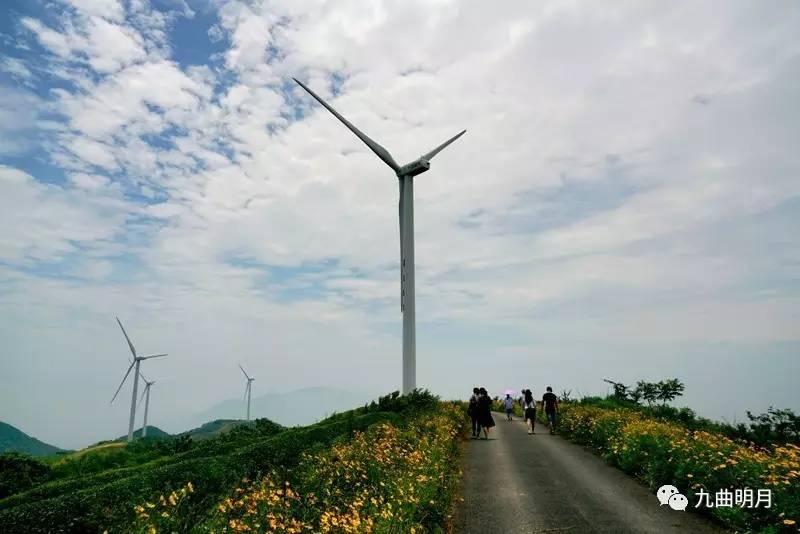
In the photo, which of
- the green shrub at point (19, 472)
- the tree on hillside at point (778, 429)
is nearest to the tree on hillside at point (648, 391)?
the tree on hillside at point (778, 429)

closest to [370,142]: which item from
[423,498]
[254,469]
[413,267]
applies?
[413,267]

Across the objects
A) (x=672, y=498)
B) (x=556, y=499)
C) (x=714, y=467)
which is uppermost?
(x=714, y=467)

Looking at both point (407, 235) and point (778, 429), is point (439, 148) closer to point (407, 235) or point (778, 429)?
point (407, 235)

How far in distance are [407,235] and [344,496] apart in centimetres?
2436

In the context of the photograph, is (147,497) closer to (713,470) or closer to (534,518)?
(534,518)

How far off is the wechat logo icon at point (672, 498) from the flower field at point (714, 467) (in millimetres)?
140

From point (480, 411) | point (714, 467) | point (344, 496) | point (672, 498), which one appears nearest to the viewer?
point (344, 496)

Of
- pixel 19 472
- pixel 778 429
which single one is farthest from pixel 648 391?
pixel 19 472

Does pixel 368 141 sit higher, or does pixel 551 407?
pixel 368 141

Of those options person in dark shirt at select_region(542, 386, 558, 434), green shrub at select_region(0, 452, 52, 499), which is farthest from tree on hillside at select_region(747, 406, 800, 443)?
green shrub at select_region(0, 452, 52, 499)

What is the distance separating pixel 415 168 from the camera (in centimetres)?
3684

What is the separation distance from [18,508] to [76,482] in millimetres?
2688

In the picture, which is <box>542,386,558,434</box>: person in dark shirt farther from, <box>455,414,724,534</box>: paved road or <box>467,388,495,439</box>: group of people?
<box>455,414,724,534</box>: paved road

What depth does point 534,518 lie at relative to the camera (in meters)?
11.9
